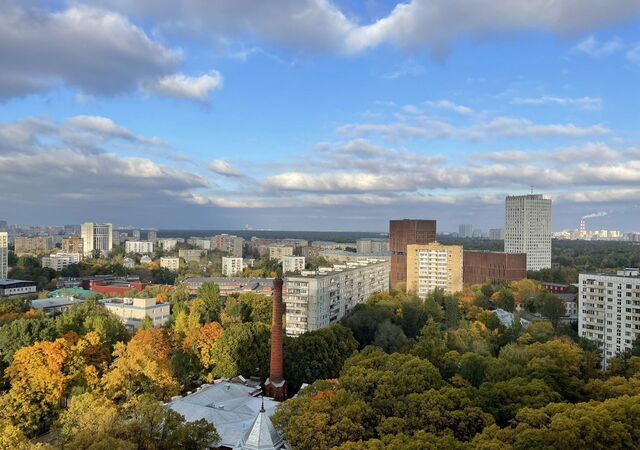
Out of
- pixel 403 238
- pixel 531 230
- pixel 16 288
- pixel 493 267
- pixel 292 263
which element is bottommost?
pixel 16 288

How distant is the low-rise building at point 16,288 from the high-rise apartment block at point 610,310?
2718 inches

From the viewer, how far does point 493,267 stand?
74688 millimetres

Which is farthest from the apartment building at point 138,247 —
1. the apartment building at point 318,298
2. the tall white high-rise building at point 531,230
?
the apartment building at point 318,298

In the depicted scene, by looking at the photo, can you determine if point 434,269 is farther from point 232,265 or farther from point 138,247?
point 138,247

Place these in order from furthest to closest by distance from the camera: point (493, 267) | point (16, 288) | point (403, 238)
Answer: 1. point (403, 238)
2. point (493, 267)
3. point (16, 288)

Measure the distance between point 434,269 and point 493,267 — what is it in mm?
11791

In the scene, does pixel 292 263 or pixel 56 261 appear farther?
pixel 292 263

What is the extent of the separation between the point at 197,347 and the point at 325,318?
45.9 feet

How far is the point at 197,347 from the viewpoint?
1437 inches

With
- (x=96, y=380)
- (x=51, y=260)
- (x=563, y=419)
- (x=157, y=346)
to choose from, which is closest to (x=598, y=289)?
(x=563, y=419)

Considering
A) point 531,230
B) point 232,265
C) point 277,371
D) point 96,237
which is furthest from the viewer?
point 96,237

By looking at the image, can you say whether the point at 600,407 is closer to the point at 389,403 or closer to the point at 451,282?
the point at 389,403

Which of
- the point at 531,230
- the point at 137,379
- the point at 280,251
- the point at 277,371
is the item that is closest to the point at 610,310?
the point at 277,371

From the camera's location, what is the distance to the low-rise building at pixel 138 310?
53.7 metres
